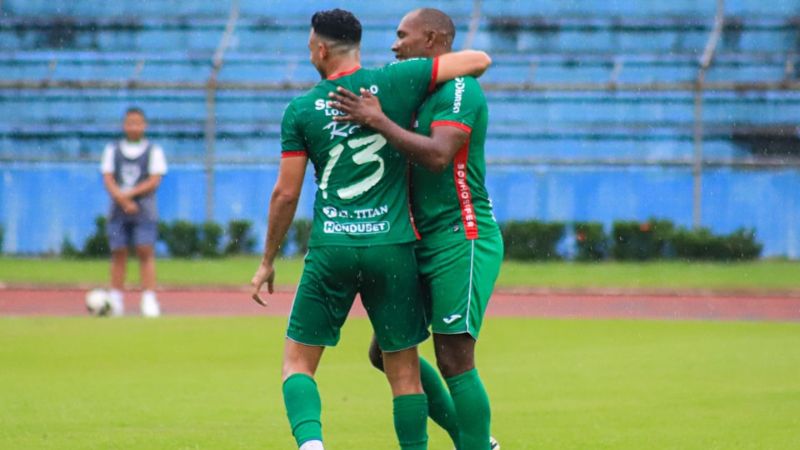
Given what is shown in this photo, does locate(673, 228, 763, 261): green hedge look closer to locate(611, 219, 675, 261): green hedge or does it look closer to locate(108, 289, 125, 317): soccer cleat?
locate(611, 219, 675, 261): green hedge

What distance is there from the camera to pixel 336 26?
6.63m

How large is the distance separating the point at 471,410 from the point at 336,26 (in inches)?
72.2

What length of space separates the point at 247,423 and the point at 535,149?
71.1ft

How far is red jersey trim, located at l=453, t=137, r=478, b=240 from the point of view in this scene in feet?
22.7

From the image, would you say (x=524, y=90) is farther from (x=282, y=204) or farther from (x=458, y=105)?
(x=282, y=204)

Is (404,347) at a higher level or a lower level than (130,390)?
higher

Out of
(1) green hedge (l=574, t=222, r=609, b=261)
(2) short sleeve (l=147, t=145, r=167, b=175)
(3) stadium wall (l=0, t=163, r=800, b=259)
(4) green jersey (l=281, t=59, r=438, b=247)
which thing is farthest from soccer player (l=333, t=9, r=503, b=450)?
(3) stadium wall (l=0, t=163, r=800, b=259)

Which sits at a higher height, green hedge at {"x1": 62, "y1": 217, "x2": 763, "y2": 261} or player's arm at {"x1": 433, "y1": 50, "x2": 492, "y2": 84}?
player's arm at {"x1": 433, "y1": 50, "x2": 492, "y2": 84}

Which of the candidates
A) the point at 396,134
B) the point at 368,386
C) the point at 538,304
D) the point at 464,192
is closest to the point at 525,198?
the point at 538,304

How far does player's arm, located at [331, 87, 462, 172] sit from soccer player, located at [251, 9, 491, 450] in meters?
0.10

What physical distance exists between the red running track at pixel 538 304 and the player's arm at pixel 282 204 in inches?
425

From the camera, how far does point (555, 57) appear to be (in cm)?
3108

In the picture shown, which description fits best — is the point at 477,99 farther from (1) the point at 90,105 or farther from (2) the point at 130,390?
(1) the point at 90,105

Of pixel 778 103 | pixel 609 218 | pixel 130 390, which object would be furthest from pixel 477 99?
pixel 778 103
